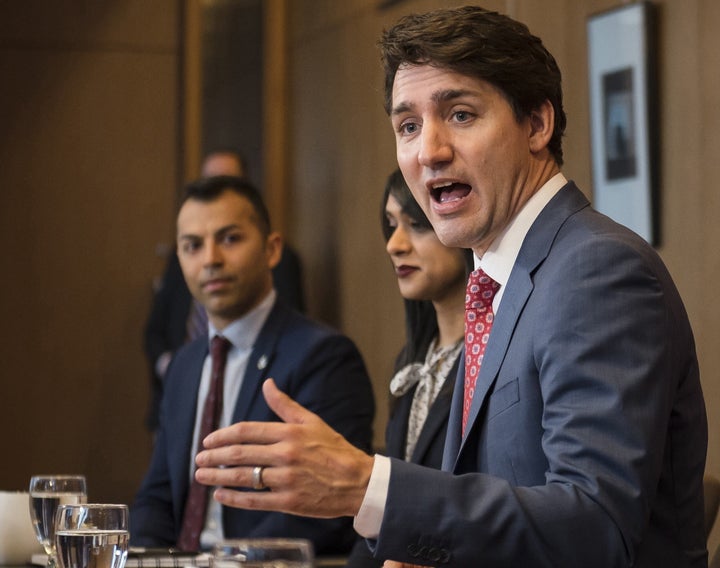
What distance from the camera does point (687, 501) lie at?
1780 millimetres

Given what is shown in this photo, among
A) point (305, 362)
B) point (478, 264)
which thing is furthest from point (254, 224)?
point (478, 264)

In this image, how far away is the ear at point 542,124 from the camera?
6.79ft

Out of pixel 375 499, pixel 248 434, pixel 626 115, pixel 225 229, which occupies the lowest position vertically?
pixel 375 499

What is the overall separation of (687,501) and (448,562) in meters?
0.42

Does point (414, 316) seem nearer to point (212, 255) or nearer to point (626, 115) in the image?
point (212, 255)

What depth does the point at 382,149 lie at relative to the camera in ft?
18.3

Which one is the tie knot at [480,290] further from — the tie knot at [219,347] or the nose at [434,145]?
the tie knot at [219,347]

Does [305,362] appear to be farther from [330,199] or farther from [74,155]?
[74,155]

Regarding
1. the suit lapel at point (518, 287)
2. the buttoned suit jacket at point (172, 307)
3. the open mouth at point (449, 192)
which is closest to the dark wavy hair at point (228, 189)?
the buttoned suit jacket at point (172, 307)

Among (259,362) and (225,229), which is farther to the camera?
(225,229)

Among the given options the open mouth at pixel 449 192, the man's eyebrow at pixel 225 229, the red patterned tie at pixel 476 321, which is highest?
the man's eyebrow at pixel 225 229

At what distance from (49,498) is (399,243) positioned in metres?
1.23

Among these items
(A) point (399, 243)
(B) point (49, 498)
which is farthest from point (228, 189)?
(B) point (49, 498)

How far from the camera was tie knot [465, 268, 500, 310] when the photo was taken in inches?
81.1
